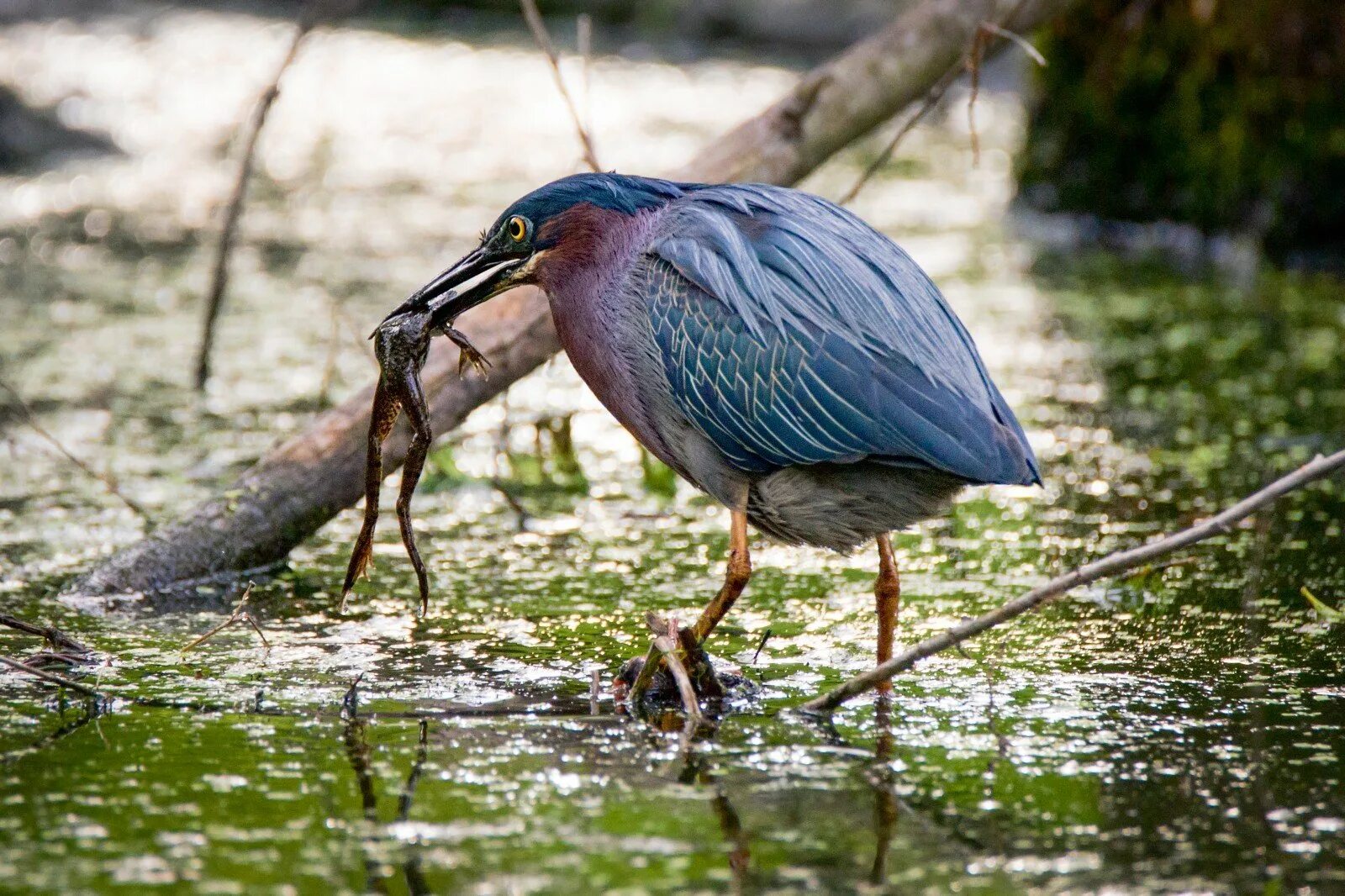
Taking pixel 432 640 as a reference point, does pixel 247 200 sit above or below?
above

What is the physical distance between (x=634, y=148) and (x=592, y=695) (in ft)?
30.9

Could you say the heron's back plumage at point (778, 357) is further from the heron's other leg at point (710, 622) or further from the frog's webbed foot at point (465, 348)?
the frog's webbed foot at point (465, 348)

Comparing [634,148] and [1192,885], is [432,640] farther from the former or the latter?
[634,148]

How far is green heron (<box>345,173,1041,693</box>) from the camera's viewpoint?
373 centimetres

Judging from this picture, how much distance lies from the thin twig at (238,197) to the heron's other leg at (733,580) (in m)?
2.64

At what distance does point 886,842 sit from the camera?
2.99 meters

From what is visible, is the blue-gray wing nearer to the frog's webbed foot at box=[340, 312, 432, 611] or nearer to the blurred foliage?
the frog's webbed foot at box=[340, 312, 432, 611]

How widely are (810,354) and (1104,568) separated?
0.82 m

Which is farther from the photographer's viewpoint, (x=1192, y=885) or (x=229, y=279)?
(x=229, y=279)

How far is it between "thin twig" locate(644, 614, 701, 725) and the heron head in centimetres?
92

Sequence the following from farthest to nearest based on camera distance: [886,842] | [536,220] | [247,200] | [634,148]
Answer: [634,148]
[247,200]
[536,220]
[886,842]

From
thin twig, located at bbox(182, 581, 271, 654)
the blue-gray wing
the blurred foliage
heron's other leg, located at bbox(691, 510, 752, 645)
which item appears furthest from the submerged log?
the blurred foliage

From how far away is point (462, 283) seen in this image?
13.3ft

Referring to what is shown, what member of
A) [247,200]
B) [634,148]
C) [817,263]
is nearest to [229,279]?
[247,200]
